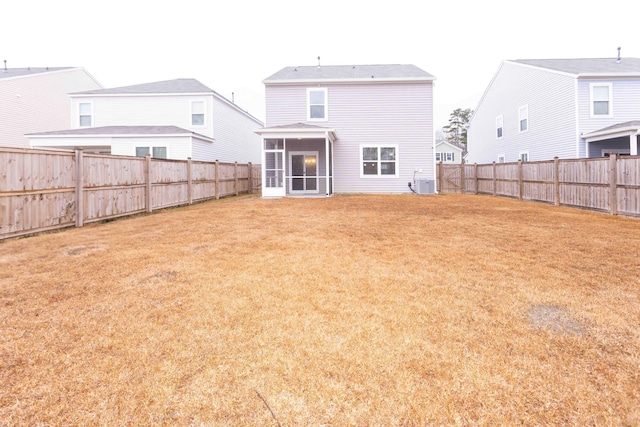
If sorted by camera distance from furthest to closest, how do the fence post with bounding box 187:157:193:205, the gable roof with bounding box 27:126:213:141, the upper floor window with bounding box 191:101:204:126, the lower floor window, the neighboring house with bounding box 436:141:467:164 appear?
the neighboring house with bounding box 436:141:467:164 < the upper floor window with bounding box 191:101:204:126 < the lower floor window < the gable roof with bounding box 27:126:213:141 < the fence post with bounding box 187:157:193:205

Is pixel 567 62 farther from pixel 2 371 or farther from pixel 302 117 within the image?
pixel 2 371

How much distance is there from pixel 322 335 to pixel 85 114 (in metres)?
24.6

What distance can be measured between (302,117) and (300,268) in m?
15.1

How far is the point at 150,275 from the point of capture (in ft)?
13.6

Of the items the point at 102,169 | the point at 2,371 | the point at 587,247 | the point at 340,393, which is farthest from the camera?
the point at 102,169

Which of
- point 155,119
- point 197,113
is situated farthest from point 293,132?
point 155,119

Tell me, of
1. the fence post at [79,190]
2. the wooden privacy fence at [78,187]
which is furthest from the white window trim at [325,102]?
the fence post at [79,190]

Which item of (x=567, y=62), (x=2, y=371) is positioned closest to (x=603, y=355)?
(x=2, y=371)

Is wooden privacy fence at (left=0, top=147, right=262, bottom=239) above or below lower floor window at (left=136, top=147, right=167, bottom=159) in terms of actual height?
below

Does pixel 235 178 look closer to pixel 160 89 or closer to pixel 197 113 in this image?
pixel 197 113

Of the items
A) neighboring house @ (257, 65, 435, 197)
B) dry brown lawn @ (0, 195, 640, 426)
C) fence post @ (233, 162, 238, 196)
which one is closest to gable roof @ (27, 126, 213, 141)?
fence post @ (233, 162, 238, 196)

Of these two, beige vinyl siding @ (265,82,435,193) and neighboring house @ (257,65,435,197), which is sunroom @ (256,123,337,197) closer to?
neighboring house @ (257,65,435,197)

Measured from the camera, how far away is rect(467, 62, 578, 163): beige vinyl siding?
16.6 metres

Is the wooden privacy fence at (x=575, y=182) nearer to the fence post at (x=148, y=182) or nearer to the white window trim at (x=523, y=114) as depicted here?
the white window trim at (x=523, y=114)
